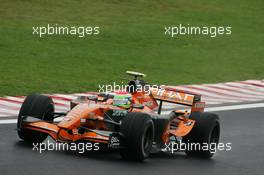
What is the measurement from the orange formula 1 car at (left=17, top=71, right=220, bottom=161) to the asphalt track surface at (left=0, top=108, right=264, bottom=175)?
23cm

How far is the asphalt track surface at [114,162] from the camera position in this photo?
440 inches

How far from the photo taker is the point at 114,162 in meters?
11.9

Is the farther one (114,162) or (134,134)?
(114,162)

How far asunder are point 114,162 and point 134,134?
1.79 ft

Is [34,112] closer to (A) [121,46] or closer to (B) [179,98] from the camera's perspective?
(B) [179,98]

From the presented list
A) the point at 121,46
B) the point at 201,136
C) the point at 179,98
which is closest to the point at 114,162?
the point at 201,136

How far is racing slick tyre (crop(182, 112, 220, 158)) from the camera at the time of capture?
12930 millimetres

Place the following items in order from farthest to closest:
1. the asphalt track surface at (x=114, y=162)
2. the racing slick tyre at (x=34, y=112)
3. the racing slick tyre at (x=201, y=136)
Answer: the racing slick tyre at (x=201, y=136) < the racing slick tyre at (x=34, y=112) < the asphalt track surface at (x=114, y=162)

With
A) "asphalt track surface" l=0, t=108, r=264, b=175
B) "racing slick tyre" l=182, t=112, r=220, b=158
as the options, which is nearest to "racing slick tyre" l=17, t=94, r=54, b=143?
"asphalt track surface" l=0, t=108, r=264, b=175

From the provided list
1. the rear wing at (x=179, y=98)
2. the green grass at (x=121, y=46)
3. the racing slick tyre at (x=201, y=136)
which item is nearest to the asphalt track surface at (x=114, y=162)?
the racing slick tyre at (x=201, y=136)

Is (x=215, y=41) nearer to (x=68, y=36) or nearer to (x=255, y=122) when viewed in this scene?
(x=68, y=36)

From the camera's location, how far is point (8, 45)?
24828mm

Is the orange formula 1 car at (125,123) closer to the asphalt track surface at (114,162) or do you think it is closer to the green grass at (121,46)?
the asphalt track surface at (114,162)

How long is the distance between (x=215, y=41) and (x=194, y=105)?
17.1 metres
